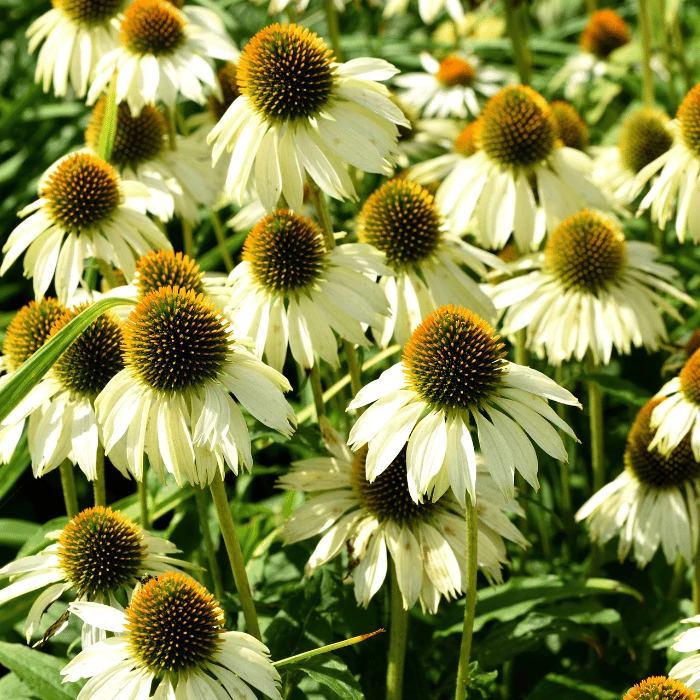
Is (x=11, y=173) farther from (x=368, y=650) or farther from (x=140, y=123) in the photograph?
(x=368, y=650)

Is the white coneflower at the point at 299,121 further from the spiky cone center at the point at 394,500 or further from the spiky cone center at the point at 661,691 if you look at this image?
the spiky cone center at the point at 661,691

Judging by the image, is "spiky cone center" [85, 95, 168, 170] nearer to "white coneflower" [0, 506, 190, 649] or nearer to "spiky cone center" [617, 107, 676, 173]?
"white coneflower" [0, 506, 190, 649]

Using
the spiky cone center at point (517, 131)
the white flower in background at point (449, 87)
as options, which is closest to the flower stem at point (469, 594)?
the spiky cone center at point (517, 131)

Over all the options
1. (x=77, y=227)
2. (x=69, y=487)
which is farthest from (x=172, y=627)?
(x=77, y=227)

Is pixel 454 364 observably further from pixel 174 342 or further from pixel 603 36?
pixel 603 36

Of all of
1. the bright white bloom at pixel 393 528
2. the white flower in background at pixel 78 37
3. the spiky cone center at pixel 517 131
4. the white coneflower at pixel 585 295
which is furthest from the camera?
the white flower in background at pixel 78 37

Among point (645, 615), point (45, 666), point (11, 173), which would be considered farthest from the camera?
point (11, 173)

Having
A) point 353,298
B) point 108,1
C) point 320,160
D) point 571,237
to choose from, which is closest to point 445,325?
point 353,298
